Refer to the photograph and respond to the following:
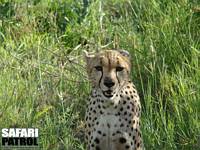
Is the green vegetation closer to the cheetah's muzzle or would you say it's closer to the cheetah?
the cheetah

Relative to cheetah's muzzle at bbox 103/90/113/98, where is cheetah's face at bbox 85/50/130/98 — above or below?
above

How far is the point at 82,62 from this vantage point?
19.3 ft

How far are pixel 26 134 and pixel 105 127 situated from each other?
66 centimetres

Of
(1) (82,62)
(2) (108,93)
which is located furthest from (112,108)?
(1) (82,62)

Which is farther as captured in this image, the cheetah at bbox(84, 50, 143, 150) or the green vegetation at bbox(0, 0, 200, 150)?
the green vegetation at bbox(0, 0, 200, 150)

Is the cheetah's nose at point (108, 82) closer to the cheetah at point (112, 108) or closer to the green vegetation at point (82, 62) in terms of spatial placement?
the cheetah at point (112, 108)

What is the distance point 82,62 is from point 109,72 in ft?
5.10

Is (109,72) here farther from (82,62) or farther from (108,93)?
(82,62)

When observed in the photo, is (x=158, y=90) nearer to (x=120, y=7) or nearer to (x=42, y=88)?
(x=42, y=88)

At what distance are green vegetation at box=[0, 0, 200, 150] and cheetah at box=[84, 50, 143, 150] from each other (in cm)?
41

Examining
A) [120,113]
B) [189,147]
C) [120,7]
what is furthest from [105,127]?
[120,7]

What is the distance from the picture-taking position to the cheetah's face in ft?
14.2

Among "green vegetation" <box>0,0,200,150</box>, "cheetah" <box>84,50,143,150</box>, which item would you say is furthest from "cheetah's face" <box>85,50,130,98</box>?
"green vegetation" <box>0,0,200,150</box>

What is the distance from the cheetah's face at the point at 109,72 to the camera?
171 inches
